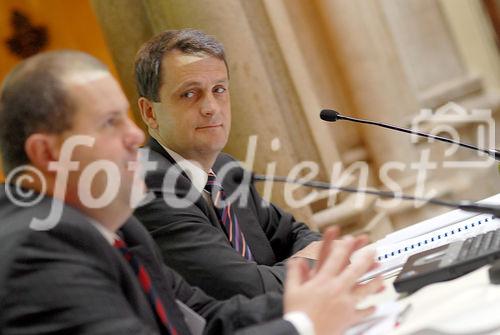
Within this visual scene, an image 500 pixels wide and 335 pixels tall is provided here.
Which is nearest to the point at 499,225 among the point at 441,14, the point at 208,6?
the point at 208,6

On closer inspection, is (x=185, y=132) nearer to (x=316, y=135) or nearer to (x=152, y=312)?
(x=152, y=312)

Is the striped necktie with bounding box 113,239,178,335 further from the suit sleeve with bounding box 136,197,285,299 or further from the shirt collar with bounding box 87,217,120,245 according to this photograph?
the suit sleeve with bounding box 136,197,285,299

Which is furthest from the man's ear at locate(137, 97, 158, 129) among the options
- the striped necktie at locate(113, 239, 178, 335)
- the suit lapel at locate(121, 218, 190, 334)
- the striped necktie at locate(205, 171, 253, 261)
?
the striped necktie at locate(113, 239, 178, 335)

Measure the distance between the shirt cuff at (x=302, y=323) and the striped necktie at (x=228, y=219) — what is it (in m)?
1.03

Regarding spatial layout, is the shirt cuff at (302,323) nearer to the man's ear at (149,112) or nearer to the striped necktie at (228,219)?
the striped necktie at (228,219)

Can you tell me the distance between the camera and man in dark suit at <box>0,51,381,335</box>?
1.33 metres

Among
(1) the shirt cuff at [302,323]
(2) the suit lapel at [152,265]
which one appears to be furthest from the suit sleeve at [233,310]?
(1) the shirt cuff at [302,323]

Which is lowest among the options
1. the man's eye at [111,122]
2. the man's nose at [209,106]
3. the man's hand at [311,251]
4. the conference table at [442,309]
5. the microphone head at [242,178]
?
the man's hand at [311,251]

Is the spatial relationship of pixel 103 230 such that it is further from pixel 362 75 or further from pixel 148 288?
pixel 362 75

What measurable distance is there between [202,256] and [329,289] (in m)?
0.85

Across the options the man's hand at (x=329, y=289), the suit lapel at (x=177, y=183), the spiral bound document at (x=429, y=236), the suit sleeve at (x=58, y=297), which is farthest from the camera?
the suit lapel at (x=177, y=183)

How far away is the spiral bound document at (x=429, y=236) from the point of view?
2.24 meters

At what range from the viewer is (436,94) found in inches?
195

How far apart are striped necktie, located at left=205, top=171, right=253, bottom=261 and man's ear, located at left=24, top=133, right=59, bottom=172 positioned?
1198mm
